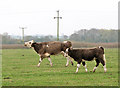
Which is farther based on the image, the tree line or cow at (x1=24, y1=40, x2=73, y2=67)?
the tree line

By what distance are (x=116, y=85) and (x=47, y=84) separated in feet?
9.07

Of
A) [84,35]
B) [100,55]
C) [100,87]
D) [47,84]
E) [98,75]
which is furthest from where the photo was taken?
[84,35]

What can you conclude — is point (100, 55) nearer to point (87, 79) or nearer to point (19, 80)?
point (87, 79)

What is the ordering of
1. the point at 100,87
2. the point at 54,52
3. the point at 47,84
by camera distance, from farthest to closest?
the point at 54,52, the point at 47,84, the point at 100,87

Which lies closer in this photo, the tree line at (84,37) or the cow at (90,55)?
the cow at (90,55)

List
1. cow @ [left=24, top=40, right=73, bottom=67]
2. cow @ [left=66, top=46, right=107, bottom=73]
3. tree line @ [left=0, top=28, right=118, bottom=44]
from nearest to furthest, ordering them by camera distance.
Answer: cow @ [left=66, top=46, right=107, bottom=73] < cow @ [left=24, top=40, right=73, bottom=67] < tree line @ [left=0, top=28, right=118, bottom=44]

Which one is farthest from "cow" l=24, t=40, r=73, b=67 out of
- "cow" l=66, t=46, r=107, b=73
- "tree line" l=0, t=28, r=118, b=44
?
"tree line" l=0, t=28, r=118, b=44

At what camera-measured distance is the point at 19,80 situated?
47.2 ft

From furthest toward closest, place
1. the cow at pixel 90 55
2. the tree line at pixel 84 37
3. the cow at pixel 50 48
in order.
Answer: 1. the tree line at pixel 84 37
2. the cow at pixel 50 48
3. the cow at pixel 90 55

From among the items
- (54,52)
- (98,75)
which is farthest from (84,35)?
(98,75)

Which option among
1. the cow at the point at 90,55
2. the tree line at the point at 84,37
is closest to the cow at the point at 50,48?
the cow at the point at 90,55

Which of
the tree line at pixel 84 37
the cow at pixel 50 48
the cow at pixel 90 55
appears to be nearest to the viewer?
the cow at pixel 90 55

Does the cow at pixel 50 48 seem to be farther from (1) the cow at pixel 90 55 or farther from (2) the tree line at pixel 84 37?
(2) the tree line at pixel 84 37

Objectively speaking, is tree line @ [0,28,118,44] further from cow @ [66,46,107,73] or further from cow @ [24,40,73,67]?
cow @ [66,46,107,73]
